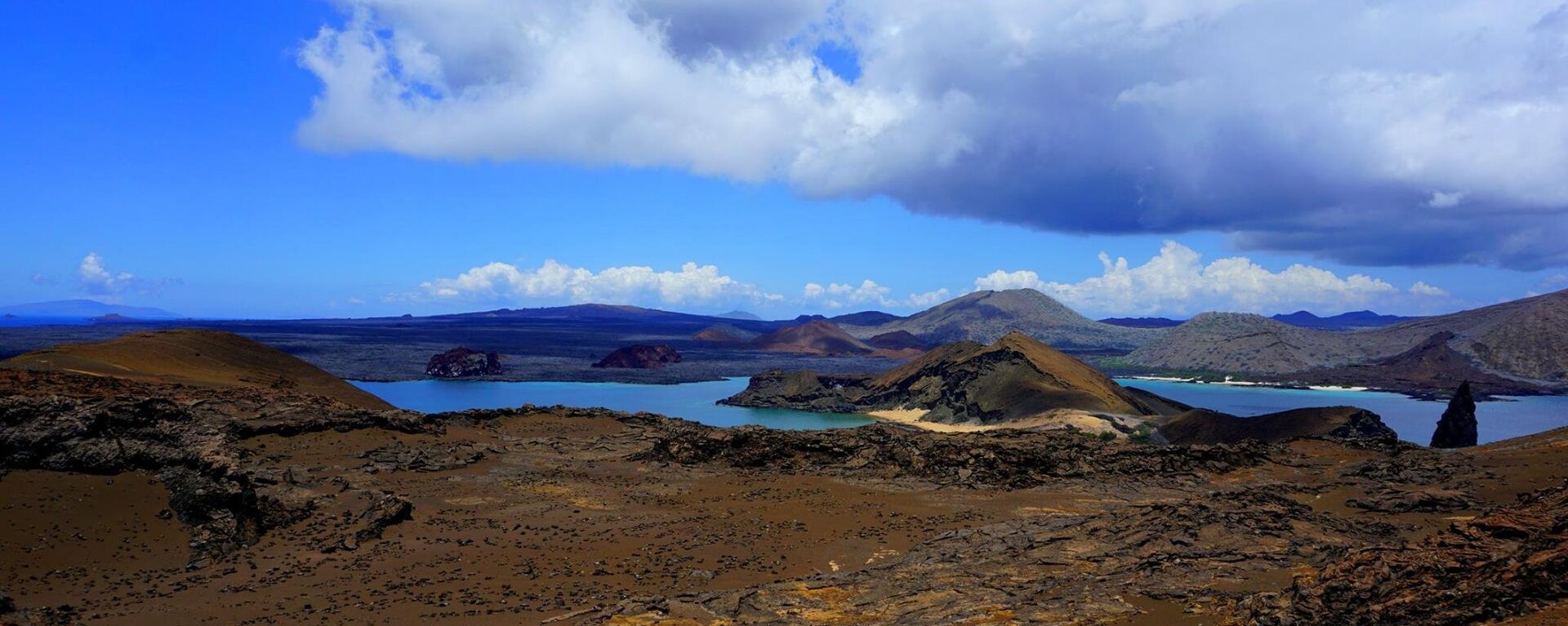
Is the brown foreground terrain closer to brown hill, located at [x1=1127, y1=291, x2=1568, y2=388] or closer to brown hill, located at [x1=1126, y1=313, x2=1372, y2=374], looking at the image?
brown hill, located at [x1=1127, y1=291, x2=1568, y2=388]

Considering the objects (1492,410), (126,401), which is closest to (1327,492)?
(126,401)

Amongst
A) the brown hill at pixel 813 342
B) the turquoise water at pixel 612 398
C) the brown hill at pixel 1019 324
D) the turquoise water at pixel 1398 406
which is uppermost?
the brown hill at pixel 1019 324

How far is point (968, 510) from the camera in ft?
59.9

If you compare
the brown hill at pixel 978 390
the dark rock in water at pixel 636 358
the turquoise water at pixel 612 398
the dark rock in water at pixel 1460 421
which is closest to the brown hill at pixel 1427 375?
the brown hill at pixel 978 390

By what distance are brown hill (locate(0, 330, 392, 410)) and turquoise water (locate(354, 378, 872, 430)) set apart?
50.5ft

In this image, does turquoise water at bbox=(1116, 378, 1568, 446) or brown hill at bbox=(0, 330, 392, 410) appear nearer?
brown hill at bbox=(0, 330, 392, 410)

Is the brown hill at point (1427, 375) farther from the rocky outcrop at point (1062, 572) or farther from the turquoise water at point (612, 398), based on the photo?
the rocky outcrop at point (1062, 572)

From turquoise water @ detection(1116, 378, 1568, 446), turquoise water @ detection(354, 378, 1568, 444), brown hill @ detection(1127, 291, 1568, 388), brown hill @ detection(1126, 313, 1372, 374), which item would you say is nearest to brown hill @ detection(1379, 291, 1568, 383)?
brown hill @ detection(1127, 291, 1568, 388)

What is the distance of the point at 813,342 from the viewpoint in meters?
150

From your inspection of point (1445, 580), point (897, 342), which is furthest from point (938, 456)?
point (897, 342)

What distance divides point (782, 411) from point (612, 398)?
1454 cm

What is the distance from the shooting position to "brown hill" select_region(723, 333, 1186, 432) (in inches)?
1978

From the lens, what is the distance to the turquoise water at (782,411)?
5591cm

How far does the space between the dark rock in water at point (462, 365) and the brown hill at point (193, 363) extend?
4754cm
